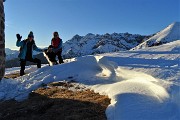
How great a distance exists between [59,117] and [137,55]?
17.1ft

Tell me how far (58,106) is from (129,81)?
5.69 feet

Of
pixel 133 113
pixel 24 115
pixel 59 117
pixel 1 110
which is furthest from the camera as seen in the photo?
pixel 1 110

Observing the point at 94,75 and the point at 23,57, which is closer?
the point at 94,75

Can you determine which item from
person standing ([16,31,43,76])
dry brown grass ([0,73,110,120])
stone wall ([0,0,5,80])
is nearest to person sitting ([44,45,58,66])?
person standing ([16,31,43,76])

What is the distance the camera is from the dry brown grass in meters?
6.43

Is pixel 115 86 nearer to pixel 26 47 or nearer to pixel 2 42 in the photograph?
pixel 2 42

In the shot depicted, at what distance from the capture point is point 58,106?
277 inches

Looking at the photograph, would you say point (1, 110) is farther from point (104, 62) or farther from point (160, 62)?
point (160, 62)

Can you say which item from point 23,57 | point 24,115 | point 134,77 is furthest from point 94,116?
point 23,57

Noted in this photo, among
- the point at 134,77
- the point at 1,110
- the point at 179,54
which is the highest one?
the point at 179,54

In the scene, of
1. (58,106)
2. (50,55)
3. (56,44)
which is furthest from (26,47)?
(58,106)

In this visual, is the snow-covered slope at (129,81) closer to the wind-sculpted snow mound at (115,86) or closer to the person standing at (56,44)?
the wind-sculpted snow mound at (115,86)

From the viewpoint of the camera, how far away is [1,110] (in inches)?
306

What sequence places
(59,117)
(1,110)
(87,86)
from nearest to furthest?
(59,117), (1,110), (87,86)
